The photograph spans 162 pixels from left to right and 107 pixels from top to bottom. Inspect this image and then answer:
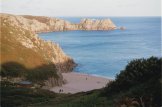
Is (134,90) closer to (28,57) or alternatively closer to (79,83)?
(79,83)

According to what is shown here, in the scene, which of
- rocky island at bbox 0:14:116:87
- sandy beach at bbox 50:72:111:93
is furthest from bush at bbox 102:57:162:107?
rocky island at bbox 0:14:116:87

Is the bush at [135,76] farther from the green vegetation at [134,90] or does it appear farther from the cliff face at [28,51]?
the cliff face at [28,51]

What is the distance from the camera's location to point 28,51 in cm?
9550

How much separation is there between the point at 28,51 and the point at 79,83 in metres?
19.4

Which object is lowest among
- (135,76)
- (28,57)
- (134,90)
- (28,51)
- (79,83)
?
(79,83)

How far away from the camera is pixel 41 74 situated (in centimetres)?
8206

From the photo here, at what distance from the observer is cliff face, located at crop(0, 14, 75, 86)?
87.3m

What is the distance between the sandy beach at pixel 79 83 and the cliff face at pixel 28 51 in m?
2.76

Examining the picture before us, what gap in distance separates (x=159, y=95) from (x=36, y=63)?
73.7 metres

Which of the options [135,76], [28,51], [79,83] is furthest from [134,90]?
[28,51]

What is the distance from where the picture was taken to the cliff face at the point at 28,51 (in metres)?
87.3

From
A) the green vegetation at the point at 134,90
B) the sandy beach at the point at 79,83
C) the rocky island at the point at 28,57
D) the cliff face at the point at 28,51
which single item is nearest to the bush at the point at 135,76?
the green vegetation at the point at 134,90

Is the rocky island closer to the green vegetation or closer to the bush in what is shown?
the bush

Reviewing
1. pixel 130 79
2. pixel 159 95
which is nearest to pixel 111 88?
pixel 130 79
